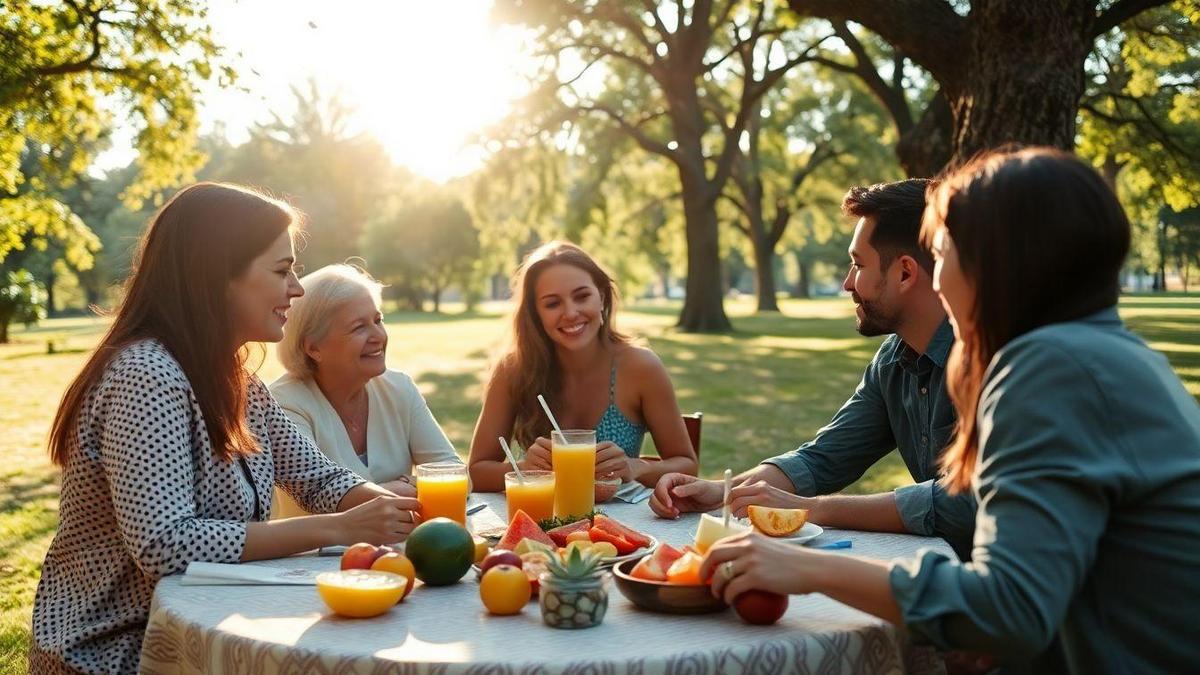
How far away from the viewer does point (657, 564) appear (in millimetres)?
Answer: 2215

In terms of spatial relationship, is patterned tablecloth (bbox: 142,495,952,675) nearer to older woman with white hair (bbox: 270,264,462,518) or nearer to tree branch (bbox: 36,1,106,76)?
older woman with white hair (bbox: 270,264,462,518)

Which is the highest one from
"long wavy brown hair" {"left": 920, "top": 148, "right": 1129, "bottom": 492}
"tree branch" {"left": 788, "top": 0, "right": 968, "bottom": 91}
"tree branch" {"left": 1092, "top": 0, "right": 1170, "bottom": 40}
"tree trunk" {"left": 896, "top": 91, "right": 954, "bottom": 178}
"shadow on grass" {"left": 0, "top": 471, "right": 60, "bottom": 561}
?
"tree branch" {"left": 1092, "top": 0, "right": 1170, "bottom": 40}

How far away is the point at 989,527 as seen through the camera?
180 centimetres

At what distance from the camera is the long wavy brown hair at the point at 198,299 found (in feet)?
8.83

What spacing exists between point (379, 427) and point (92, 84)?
13.6 metres

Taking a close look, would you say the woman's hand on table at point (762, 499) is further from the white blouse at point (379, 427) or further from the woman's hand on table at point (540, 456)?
the white blouse at point (379, 427)

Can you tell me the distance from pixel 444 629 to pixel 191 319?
1.19 meters

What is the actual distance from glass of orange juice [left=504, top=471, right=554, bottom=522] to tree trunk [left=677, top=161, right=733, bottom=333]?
80.5ft

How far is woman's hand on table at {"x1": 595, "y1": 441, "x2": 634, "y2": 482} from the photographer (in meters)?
3.62

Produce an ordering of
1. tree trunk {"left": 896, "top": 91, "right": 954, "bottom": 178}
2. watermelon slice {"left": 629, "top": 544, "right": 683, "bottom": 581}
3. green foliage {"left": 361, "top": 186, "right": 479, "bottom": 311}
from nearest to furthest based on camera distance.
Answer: watermelon slice {"left": 629, "top": 544, "right": 683, "bottom": 581}, tree trunk {"left": 896, "top": 91, "right": 954, "bottom": 178}, green foliage {"left": 361, "top": 186, "right": 479, "bottom": 311}

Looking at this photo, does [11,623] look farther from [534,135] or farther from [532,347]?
[534,135]

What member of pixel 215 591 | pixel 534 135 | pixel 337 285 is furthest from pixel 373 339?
pixel 534 135

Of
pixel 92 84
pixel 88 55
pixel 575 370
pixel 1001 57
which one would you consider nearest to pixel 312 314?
pixel 575 370

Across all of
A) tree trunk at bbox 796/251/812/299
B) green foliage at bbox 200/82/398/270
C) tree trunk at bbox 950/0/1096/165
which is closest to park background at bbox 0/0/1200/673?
tree trunk at bbox 950/0/1096/165
